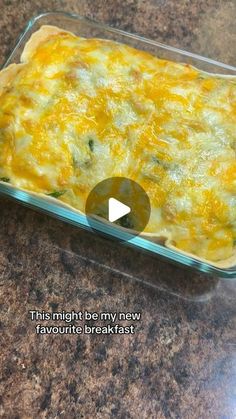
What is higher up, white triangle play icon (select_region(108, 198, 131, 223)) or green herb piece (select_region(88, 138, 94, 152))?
green herb piece (select_region(88, 138, 94, 152))

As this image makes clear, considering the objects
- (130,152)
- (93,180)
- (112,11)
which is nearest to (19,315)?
(93,180)

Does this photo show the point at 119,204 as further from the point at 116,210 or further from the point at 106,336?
the point at 106,336

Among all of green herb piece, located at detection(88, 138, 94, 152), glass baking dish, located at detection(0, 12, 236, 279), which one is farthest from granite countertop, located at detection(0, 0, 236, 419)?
green herb piece, located at detection(88, 138, 94, 152)

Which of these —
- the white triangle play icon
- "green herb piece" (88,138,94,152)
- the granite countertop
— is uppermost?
"green herb piece" (88,138,94,152)

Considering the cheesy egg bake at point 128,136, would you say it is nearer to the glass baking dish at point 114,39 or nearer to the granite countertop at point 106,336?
the glass baking dish at point 114,39

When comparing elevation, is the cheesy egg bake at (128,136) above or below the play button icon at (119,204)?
above

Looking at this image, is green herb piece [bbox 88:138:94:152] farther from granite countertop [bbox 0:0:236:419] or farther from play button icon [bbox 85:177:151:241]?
granite countertop [bbox 0:0:236:419]

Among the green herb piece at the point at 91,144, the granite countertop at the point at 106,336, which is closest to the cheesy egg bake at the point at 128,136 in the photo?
the green herb piece at the point at 91,144
